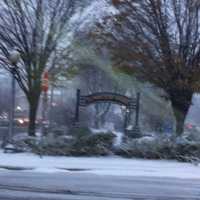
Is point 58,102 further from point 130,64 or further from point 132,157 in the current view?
point 132,157

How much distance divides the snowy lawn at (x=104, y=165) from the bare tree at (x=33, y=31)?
27.6ft

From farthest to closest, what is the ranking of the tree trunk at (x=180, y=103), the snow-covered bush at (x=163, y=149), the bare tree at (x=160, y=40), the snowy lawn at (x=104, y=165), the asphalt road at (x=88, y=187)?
the tree trunk at (x=180, y=103) < the bare tree at (x=160, y=40) < the snow-covered bush at (x=163, y=149) < the snowy lawn at (x=104, y=165) < the asphalt road at (x=88, y=187)

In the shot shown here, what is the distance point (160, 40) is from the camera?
97.4 ft

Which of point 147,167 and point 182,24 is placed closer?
point 147,167

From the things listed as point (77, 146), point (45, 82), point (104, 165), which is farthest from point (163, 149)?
point (45, 82)

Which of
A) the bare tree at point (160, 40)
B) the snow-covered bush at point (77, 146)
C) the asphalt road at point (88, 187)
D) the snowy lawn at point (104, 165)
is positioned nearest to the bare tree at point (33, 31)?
the bare tree at point (160, 40)

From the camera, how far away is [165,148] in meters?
23.7

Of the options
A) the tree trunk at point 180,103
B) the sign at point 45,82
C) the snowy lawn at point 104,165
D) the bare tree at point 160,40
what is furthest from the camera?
the tree trunk at point 180,103

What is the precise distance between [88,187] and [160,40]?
15878 millimetres

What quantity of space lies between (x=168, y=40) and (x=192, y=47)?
1181 millimetres

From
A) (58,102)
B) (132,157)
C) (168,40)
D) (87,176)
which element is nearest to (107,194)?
(87,176)

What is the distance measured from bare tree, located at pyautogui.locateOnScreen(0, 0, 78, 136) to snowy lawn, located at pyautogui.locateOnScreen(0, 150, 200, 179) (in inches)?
332

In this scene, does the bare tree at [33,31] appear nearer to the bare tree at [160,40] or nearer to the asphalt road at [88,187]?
the bare tree at [160,40]

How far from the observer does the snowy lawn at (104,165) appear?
62.6ft
